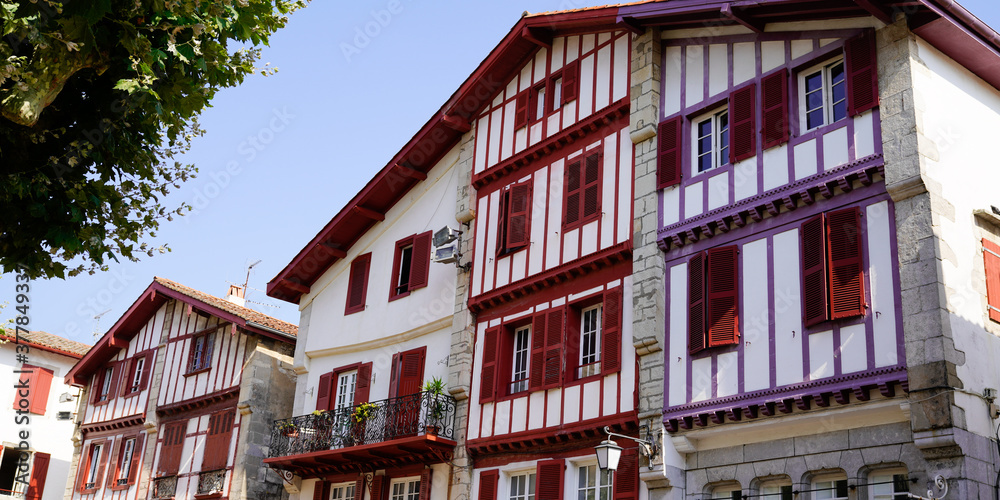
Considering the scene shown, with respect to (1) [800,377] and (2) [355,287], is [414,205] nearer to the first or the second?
(2) [355,287]

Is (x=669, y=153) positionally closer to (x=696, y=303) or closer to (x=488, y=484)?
(x=696, y=303)

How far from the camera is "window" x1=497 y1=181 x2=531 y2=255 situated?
19.4 metres

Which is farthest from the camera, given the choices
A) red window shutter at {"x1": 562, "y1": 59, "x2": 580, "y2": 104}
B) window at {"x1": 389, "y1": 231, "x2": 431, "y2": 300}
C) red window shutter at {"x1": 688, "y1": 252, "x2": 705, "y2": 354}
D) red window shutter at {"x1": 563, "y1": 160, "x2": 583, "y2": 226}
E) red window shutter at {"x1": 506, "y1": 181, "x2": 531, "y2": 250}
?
window at {"x1": 389, "y1": 231, "x2": 431, "y2": 300}

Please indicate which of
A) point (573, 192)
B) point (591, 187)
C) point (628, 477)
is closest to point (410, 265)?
point (573, 192)

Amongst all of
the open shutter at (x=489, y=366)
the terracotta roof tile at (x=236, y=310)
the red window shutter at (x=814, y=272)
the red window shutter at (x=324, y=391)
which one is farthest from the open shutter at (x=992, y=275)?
the terracotta roof tile at (x=236, y=310)

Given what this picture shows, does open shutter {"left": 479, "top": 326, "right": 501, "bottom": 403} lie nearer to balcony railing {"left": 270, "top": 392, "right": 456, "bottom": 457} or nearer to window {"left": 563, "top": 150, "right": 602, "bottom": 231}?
balcony railing {"left": 270, "top": 392, "right": 456, "bottom": 457}

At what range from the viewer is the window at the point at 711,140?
1634 cm

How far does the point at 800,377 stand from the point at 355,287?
41.1 ft

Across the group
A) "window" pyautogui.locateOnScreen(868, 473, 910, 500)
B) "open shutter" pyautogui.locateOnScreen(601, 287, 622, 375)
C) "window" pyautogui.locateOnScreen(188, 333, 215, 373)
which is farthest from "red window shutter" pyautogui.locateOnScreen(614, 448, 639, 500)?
"window" pyautogui.locateOnScreen(188, 333, 215, 373)

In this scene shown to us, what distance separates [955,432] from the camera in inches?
468

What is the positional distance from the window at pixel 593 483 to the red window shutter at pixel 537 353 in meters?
1.73

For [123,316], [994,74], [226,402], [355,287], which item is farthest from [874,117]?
[123,316]

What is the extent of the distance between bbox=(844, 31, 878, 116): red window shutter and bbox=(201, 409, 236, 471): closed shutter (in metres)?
17.1

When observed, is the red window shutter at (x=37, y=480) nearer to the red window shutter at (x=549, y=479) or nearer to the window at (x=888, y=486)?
the red window shutter at (x=549, y=479)
